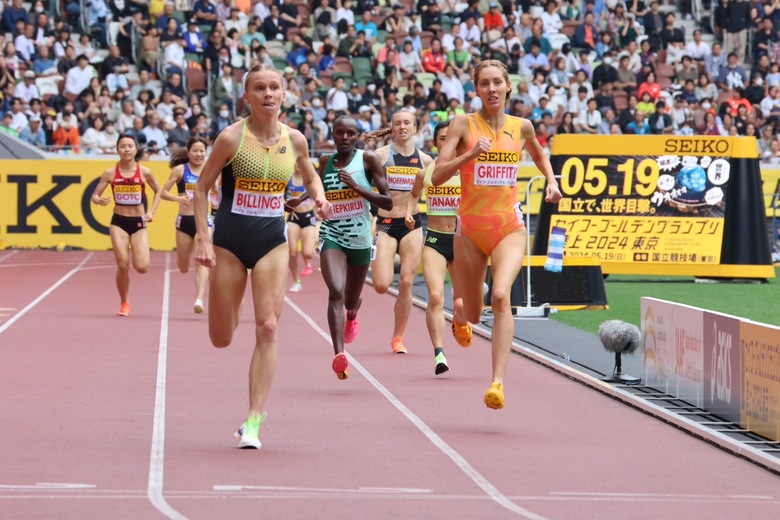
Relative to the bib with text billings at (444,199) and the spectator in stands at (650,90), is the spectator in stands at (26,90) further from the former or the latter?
the bib with text billings at (444,199)

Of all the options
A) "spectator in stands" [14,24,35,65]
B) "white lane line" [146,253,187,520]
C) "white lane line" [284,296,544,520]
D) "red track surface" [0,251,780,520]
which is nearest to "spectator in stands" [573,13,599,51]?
"spectator in stands" [14,24,35,65]

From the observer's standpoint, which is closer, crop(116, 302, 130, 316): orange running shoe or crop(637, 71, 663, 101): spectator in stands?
A: crop(116, 302, 130, 316): orange running shoe

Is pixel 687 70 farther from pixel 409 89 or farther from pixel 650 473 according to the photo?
pixel 650 473

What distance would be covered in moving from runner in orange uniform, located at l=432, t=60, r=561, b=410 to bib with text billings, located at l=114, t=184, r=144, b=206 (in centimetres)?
907

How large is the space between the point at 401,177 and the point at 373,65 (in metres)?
21.4

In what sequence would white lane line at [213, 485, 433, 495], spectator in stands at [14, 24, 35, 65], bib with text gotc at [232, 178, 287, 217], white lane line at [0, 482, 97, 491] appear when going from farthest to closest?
1. spectator in stands at [14, 24, 35, 65]
2. bib with text gotc at [232, 178, 287, 217]
3. white lane line at [213, 485, 433, 495]
4. white lane line at [0, 482, 97, 491]

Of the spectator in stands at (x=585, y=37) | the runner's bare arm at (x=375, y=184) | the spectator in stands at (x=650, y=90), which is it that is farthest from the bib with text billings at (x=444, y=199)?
the spectator in stands at (x=585, y=37)

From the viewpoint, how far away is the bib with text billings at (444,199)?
13.8 metres

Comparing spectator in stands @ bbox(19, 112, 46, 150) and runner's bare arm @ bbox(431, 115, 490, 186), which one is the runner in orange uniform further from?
spectator in stands @ bbox(19, 112, 46, 150)

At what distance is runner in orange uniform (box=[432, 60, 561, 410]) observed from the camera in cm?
1009

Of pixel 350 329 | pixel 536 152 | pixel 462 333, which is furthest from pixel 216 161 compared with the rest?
pixel 350 329

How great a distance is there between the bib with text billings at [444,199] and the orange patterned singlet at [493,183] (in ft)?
10.9

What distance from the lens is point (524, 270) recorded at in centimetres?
2050

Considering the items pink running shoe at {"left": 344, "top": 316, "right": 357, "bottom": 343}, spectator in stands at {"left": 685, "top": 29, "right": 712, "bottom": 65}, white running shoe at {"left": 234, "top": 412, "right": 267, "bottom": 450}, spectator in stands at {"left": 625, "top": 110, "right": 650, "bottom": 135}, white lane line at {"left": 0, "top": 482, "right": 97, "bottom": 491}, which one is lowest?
white lane line at {"left": 0, "top": 482, "right": 97, "bottom": 491}
